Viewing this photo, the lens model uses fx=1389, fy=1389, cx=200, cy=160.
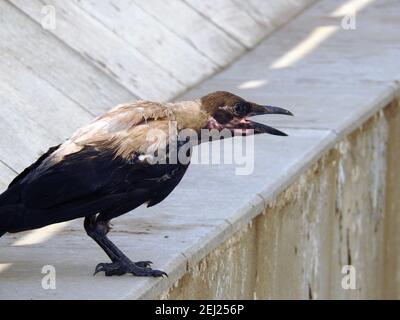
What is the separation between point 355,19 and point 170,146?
7.10 meters

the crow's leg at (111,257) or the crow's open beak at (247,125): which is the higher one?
the crow's open beak at (247,125)

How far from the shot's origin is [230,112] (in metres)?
6.75

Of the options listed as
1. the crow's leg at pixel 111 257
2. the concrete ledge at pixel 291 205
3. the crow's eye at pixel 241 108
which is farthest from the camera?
the concrete ledge at pixel 291 205

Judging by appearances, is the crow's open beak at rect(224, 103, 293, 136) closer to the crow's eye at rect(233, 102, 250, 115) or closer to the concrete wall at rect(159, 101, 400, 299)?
the crow's eye at rect(233, 102, 250, 115)

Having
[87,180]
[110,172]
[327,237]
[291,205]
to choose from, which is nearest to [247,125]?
[110,172]

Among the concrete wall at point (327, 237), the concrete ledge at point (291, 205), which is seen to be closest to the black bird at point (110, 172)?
the concrete ledge at point (291, 205)

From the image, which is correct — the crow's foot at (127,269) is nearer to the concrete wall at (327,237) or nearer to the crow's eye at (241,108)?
the concrete wall at (327,237)

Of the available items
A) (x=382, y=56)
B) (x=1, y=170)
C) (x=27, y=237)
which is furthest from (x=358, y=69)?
(x=27, y=237)

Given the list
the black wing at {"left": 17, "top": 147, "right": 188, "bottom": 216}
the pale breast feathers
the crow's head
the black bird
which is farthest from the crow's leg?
the crow's head

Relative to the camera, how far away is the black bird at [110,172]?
21.0 ft

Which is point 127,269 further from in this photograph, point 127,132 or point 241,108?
point 241,108

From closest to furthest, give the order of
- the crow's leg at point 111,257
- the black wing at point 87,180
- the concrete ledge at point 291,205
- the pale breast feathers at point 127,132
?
the black wing at point 87,180 → the pale breast feathers at point 127,132 → the crow's leg at point 111,257 → the concrete ledge at point 291,205

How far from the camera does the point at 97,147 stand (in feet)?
21.2

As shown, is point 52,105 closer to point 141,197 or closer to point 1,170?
point 1,170
